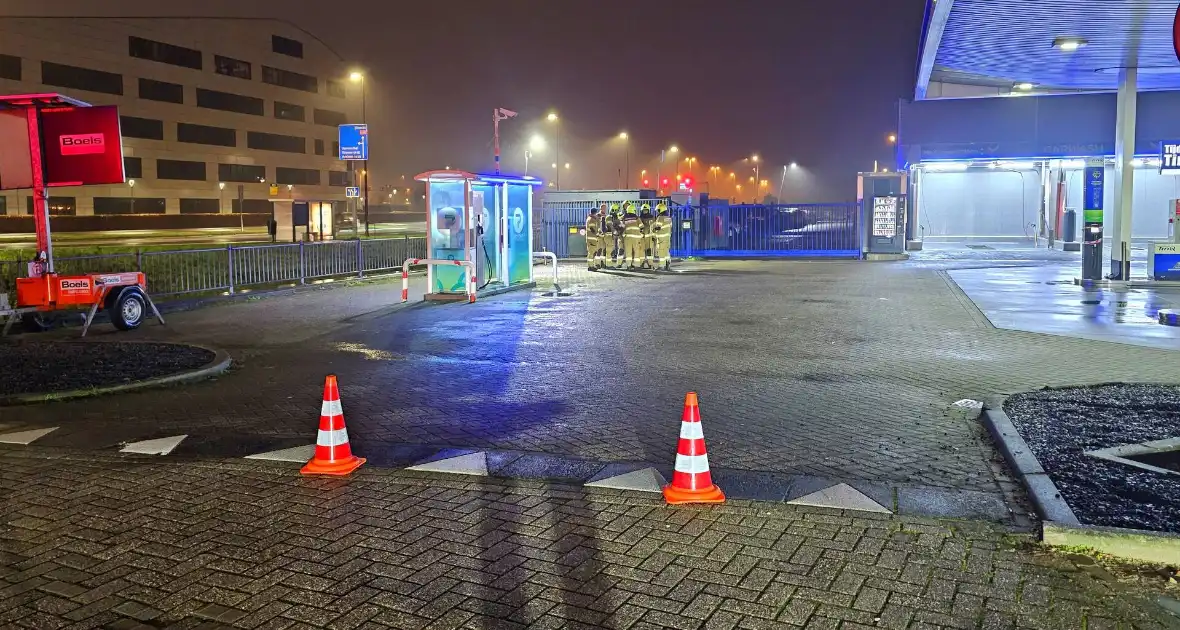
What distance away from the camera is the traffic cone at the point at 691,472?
5859 mm

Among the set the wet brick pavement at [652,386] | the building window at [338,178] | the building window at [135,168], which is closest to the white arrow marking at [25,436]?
the wet brick pavement at [652,386]

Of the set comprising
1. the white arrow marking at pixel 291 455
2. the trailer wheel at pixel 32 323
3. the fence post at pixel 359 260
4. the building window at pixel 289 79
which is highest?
the building window at pixel 289 79

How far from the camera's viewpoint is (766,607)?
4293 mm

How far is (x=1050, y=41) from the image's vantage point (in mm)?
17188

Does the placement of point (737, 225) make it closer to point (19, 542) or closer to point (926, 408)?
point (926, 408)

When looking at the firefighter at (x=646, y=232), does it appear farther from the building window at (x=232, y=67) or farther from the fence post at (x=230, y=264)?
the building window at (x=232, y=67)

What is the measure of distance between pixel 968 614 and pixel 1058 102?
1340 inches

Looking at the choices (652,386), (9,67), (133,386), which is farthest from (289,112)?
(652,386)

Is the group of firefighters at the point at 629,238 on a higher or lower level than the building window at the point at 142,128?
lower

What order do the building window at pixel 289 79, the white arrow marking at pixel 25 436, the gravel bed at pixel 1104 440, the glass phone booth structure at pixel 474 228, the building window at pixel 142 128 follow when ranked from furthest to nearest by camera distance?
the building window at pixel 289 79 → the building window at pixel 142 128 → the glass phone booth structure at pixel 474 228 → the white arrow marking at pixel 25 436 → the gravel bed at pixel 1104 440

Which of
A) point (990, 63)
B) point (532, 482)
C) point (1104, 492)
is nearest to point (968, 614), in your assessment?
point (1104, 492)

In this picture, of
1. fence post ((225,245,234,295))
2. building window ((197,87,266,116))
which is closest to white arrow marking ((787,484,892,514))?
fence post ((225,245,234,295))

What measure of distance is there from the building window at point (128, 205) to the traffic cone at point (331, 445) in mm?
69103

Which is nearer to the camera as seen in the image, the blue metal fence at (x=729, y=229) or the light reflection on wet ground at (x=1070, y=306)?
the light reflection on wet ground at (x=1070, y=306)
